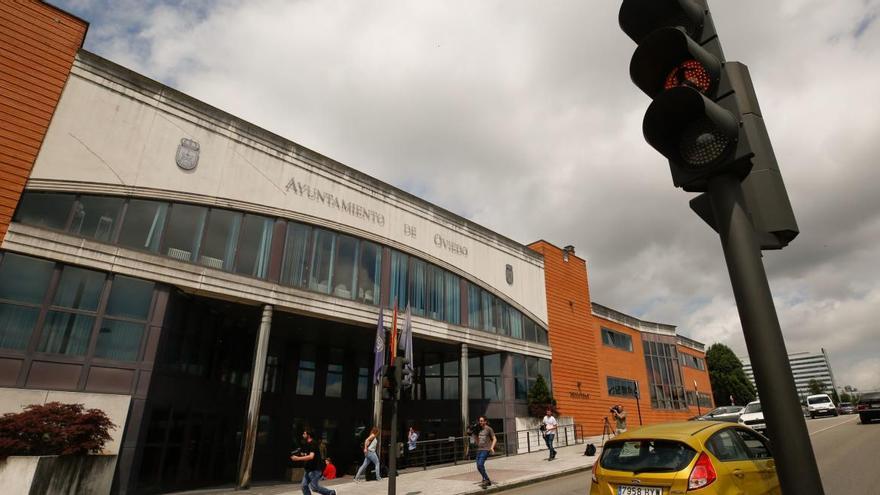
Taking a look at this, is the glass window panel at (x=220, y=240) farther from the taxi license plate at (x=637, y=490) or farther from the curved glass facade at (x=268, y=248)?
the taxi license plate at (x=637, y=490)

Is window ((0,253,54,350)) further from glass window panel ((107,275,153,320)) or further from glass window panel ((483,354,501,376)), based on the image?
glass window panel ((483,354,501,376))

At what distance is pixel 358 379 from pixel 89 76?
1795 centimetres

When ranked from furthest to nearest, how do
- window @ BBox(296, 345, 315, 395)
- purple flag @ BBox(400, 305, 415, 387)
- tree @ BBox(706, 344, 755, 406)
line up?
tree @ BBox(706, 344, 755, 406) < window @ BBox(296, 345, 315, 395) < purple flag @ BBox(400, 305, 415, 387)

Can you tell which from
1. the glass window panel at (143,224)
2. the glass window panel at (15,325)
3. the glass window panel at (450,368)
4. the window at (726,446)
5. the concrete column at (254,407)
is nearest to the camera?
the window at (726,446)

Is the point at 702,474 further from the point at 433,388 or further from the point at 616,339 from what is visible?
the point at 616,339

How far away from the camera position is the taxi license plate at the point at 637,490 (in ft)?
18.3

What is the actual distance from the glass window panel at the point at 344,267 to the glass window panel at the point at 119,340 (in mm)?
6989

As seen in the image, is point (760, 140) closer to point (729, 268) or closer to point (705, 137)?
point (705, 137)

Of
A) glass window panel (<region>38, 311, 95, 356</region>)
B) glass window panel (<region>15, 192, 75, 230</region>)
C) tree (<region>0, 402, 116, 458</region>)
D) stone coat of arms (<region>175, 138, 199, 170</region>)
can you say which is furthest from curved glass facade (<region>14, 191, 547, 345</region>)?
tree (<region>0, 402, 116, 458</region>)

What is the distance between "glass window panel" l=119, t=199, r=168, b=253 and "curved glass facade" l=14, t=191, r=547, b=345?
0.03m

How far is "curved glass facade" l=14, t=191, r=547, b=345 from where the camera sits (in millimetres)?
13914

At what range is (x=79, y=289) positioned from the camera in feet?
44.0

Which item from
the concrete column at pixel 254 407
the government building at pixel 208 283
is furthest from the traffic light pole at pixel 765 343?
the concrete column at pixel 254 407

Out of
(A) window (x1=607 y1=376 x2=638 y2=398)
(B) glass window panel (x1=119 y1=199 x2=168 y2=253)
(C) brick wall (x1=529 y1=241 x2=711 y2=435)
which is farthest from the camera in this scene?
(A) window (x1=607 y1=376 x2=638 y2=398)
